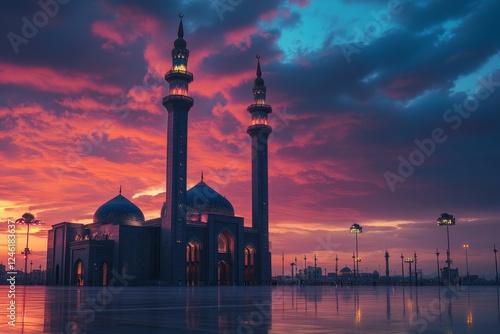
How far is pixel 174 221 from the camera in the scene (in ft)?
251

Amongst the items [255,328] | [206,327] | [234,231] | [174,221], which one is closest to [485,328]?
[255,328]

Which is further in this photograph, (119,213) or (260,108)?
(260,108)

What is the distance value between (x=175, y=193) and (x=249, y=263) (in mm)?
23464

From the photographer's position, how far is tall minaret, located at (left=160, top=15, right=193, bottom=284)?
76062 millimetres

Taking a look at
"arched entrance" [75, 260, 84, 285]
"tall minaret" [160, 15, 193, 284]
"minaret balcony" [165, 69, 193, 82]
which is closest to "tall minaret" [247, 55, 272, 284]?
"minaret balcony" [165, 69, 193, 82]

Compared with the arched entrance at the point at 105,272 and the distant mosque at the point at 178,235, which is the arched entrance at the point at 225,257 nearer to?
the distant mosque at the point at 178,235

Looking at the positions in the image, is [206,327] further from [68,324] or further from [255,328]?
[68,324]

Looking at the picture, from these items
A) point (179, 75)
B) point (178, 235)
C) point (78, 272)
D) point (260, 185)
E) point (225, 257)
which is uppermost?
→ point (179, 75)

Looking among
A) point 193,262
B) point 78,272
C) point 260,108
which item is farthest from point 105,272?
point 260,108

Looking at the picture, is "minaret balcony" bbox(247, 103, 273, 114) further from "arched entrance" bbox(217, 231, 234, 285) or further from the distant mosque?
"arched entrance" bbox(217, 231, 234, 285)

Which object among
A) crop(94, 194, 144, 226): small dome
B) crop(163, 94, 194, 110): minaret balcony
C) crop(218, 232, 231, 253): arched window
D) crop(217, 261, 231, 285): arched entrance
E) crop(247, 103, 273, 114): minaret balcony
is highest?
crop(247, 103, 273, 114): minaret balcony

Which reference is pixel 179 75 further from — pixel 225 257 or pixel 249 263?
pixel 249 263

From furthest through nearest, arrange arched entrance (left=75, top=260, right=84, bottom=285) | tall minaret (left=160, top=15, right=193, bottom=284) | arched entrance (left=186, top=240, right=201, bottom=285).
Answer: arched entrance (left=75, top=260, right=84, bottom=285) < arched entrance (left=186, top=240, right=201, bottom=285) < tall minaret (left=160, top=15, right=193, bottom=284)

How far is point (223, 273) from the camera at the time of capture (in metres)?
89.2
